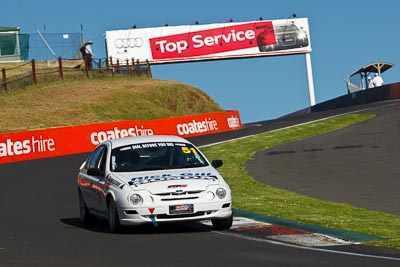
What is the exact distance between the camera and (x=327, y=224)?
1516 centimetres

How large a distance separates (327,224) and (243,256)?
3.29 metres

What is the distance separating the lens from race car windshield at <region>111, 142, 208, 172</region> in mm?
15664

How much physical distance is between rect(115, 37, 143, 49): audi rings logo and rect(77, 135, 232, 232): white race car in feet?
224

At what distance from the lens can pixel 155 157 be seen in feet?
52.0

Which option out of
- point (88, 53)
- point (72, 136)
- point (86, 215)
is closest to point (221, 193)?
point (86, 215)

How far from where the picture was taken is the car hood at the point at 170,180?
48.2ft

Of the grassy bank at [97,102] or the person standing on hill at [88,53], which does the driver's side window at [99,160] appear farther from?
the person standing on hill at [88,53]

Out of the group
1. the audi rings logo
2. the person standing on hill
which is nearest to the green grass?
the person standing on hill

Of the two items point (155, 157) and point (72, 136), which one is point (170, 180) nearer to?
point (155, 157)

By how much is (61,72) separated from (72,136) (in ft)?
76.4

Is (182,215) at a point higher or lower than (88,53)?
lower

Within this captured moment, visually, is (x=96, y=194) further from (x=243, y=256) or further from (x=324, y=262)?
(x=324, y=262)

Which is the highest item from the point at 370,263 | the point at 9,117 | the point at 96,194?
the point at 9,117

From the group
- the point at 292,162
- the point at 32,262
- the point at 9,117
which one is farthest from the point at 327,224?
the point at 9,117
